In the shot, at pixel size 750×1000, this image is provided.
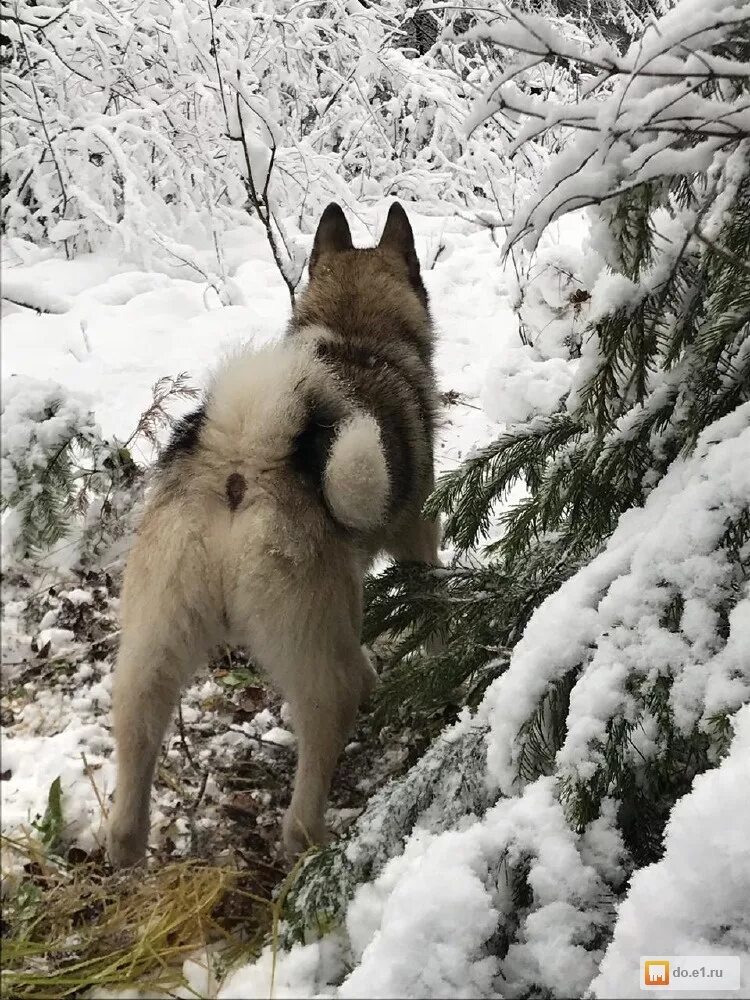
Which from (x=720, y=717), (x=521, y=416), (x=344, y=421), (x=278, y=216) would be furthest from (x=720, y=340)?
(x=278, y=216)

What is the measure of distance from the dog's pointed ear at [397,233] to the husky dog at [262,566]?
1.72 m

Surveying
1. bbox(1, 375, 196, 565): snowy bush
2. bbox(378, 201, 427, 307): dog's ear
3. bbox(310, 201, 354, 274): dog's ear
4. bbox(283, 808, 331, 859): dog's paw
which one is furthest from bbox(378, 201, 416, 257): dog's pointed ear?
bbox(283, 808, 331, 859): dog's paw

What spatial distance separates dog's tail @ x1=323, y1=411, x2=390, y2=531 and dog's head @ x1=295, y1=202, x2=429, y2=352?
1115 millimetres

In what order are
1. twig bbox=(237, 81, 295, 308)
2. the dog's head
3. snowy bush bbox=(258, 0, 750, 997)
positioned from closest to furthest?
snowy bush bbox=(258, 0, 750, 997) < the dog's head < twig bbox=(237, 81, 295, 308)

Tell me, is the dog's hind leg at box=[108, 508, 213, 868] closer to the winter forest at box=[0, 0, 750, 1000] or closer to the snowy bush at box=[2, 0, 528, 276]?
the winter forest at box=[0, 0, 750, 1000]

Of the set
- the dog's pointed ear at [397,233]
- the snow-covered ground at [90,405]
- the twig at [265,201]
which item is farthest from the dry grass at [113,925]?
the dog's pointed ear at [397,233]

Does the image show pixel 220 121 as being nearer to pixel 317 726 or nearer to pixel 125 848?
pixel 317 726

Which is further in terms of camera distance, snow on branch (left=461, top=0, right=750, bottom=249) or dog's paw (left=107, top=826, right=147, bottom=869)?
dog's paw (left=107, top=826, right=147, bottom=869)

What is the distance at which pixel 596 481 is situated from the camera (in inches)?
67.4

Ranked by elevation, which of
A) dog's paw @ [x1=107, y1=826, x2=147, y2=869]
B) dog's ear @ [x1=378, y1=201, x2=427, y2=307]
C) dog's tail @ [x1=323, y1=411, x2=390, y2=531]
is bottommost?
dog's paw @ [x1=107, y1=826, x2=147, y2=869]

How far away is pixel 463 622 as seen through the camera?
1.94 meters

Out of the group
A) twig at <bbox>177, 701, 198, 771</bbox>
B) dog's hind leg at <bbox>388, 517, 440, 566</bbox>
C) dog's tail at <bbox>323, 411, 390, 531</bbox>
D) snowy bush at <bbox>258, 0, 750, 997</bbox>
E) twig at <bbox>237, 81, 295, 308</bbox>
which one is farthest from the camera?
twig at <bbox>237, 81, 295, 308</bbox>

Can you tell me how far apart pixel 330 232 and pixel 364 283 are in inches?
17.1

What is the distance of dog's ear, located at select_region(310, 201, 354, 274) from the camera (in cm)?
350
